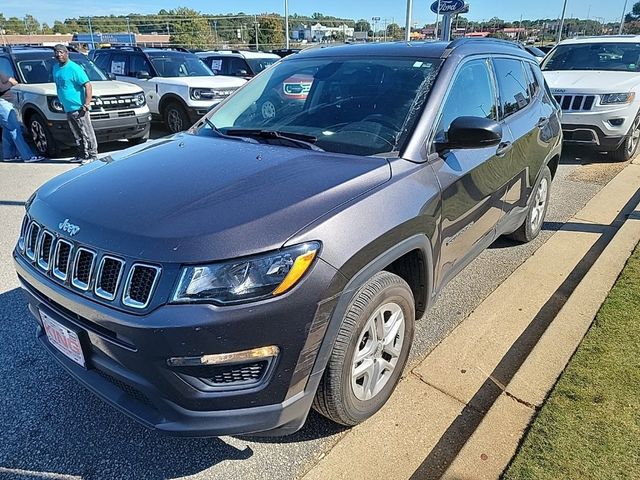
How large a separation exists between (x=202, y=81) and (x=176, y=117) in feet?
3.11

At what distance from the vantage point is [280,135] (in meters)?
2.89

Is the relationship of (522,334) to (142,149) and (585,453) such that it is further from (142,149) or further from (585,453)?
(142,149)

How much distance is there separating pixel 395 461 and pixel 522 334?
1515 millimetres

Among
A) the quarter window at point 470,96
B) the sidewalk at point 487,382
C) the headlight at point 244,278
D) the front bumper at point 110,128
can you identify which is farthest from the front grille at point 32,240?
the front bumper at point 110,128

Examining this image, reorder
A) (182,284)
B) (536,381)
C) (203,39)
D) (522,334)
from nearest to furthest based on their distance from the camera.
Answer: (182,284) < (536,381) < (522,334) < (203,39)

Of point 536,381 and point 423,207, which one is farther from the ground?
point 423,207

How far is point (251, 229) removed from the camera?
1.88 meters

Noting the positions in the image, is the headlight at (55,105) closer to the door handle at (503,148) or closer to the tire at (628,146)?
the door handle at (503,148)

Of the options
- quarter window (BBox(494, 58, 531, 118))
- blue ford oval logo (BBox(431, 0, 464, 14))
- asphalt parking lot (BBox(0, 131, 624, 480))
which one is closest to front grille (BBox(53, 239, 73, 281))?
asphalt parking lot (BBox(0, 131, 624, 480))

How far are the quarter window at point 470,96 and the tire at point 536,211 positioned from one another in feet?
4.33

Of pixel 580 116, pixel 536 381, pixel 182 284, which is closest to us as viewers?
pixel 182 284

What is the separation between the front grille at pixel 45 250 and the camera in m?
2.22

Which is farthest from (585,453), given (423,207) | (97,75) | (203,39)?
(203,39)

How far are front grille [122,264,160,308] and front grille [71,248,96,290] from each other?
0.24 m
